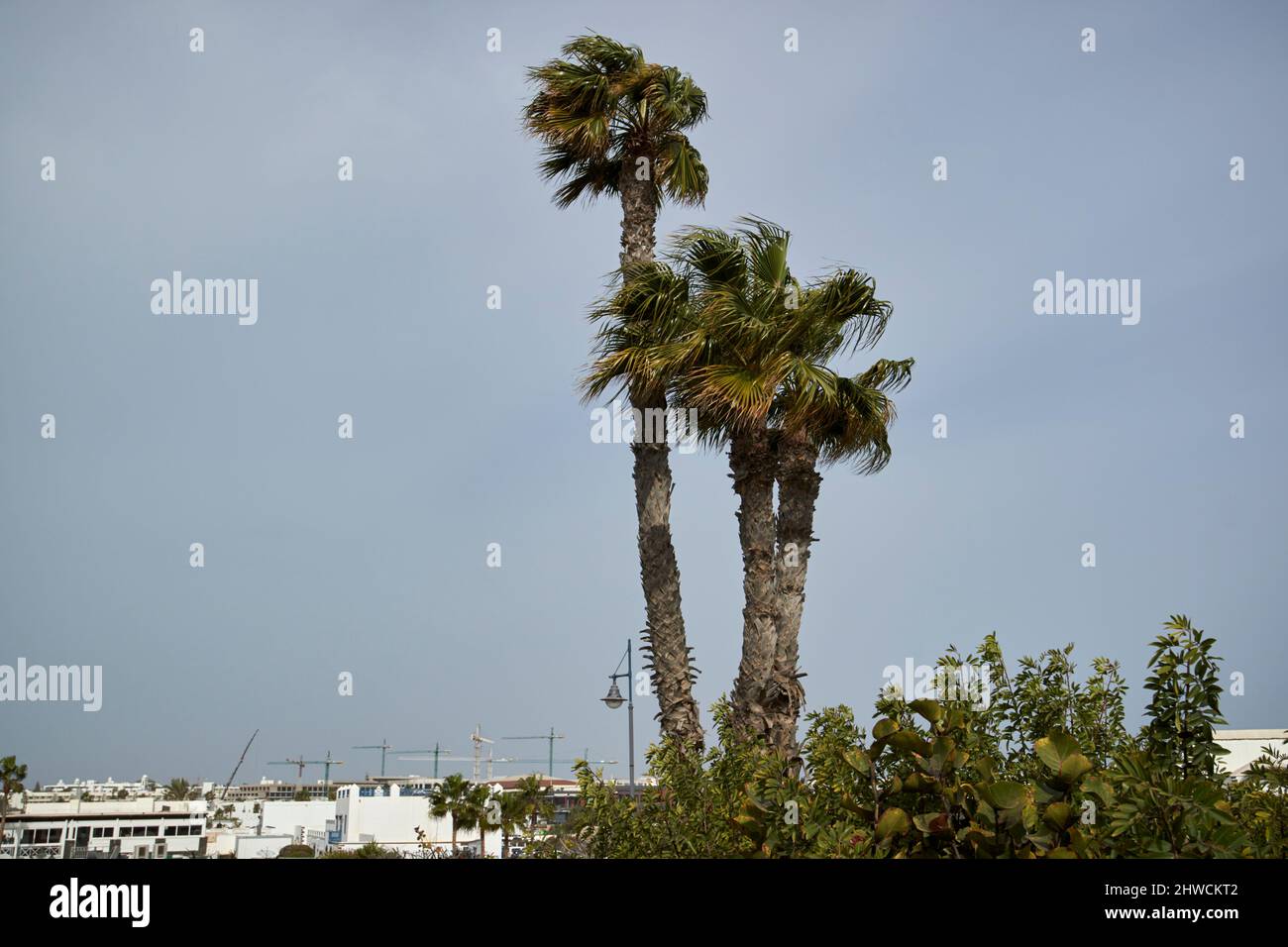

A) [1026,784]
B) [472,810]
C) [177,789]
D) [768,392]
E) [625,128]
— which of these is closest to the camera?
[1026,784]

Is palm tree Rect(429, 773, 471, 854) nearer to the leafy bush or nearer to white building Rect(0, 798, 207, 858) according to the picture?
white building Rect(0, 798, 207, 858)

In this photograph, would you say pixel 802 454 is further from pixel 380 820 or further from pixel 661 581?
pixel 380 820

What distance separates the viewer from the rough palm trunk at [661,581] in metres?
13.6

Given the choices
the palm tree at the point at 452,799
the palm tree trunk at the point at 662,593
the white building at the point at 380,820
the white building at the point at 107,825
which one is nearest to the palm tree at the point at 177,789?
the white building at the point at 107,825

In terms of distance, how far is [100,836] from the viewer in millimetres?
78375

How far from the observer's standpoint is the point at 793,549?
13.3 m

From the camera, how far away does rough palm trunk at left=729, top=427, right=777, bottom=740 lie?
1298cm

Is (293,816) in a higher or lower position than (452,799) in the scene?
lower

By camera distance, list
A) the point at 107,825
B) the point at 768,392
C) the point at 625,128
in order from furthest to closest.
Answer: the point at 107,825
the point at 625,128
the point at 768,392

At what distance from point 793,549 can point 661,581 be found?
1.88 meters

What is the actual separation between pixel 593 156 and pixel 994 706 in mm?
11671

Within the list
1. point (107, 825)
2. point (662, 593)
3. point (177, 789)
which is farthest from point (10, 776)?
point (177, 789)
